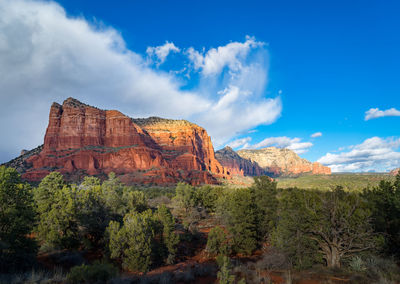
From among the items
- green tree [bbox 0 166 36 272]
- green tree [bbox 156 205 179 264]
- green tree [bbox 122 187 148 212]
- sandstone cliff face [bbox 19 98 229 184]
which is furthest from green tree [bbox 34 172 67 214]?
sandstone cliff face [bbox 19 98 229 184]

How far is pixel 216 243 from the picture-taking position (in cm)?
2156

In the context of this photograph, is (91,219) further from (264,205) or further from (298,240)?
(264,205)

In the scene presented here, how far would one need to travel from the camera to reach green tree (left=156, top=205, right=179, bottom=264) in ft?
65.3

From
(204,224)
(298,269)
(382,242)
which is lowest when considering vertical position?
(204,224)

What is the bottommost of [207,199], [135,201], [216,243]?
[216,243]

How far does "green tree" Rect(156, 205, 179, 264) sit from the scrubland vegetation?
4.2 inches

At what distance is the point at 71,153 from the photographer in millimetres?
103875

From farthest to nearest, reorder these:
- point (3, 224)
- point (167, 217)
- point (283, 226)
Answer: point (167, 217) < point (283, 226) < point (3, 224)

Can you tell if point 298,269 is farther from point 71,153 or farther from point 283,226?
point 71,153

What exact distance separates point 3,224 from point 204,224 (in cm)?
2799

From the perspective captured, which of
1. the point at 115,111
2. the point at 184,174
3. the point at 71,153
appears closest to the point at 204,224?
the point at 184,174

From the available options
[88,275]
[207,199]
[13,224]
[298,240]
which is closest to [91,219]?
[13,224]

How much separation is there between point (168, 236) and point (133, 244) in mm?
4337

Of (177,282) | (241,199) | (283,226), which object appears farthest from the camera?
(241,199)
